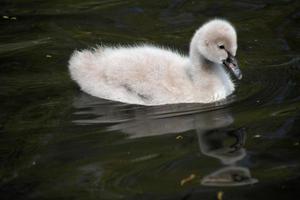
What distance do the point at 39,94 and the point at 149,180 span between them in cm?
232

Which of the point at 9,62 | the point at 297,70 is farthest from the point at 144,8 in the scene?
the point at 297,70

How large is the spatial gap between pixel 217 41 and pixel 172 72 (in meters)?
0.50

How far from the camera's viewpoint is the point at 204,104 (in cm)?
698

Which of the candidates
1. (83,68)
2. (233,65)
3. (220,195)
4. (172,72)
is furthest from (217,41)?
(220,195)

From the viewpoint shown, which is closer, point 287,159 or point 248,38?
point 287,159

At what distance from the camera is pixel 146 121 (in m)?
6.48

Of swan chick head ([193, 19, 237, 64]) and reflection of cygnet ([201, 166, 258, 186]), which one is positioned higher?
swan chick head ([193, 19, 237, 64])

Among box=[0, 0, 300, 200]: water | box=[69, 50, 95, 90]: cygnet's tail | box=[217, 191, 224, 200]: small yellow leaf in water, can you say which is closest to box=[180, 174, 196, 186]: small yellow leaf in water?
box=[0, 0, 300, 200]: water

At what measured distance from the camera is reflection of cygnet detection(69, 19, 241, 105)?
22.8ft

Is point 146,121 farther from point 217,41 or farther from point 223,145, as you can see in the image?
point 217,41

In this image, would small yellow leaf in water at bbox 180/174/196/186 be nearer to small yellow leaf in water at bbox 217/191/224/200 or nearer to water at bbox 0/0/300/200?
water at bbox 0/0/300/200

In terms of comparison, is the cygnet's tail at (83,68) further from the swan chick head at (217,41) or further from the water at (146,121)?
the swan chick head at (217,41)

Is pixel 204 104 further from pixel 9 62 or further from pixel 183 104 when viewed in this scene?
pixel 9 62

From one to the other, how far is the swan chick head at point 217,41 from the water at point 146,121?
0.40 metres
